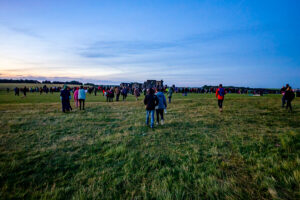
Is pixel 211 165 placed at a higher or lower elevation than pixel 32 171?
higher

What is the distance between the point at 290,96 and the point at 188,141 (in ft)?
39.2

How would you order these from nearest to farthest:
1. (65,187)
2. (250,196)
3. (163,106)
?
1. (250,196)
2. (65,187)
3. (163,106)

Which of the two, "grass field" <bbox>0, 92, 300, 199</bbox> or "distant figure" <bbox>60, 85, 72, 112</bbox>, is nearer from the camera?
"grass field" <bbox>0, 92, 300, 199</bbox>

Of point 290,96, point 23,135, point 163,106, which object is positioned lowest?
point 23,135

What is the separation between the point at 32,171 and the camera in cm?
354

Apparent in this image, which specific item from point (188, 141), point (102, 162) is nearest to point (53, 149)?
point (102, 162)

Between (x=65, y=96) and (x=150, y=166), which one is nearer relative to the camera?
(x=150, y=166)

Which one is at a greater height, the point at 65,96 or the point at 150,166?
the point at 65,96

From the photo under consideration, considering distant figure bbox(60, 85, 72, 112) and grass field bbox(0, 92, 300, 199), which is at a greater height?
distant figure bbox(60, 85, 72, 112)

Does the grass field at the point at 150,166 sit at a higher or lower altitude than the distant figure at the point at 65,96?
lower

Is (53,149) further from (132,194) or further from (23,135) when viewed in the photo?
(132,194)

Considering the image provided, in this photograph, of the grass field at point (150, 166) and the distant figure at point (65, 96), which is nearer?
the grass field at point (150, 166)

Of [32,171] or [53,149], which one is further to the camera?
[53,149]

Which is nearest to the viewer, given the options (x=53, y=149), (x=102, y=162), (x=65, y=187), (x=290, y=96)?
(x=65, y=187)
